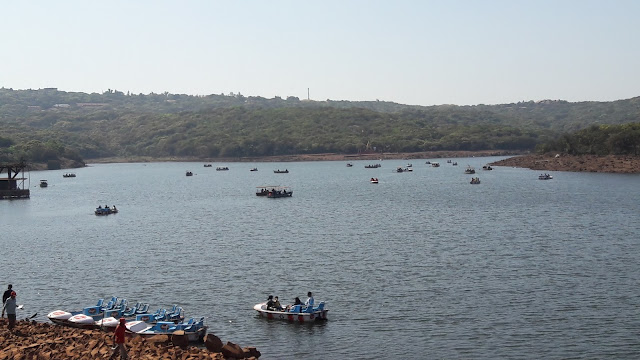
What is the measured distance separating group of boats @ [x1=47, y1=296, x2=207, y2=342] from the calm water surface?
2.91 m

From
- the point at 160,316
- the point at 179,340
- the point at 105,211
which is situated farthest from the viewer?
the point at 105,211

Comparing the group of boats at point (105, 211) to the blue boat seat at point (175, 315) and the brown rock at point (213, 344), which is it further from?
the brown rock at point (213, 344)

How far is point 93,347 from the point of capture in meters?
38.0

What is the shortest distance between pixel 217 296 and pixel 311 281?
8.60 m

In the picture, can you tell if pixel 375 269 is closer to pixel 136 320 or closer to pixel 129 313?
pixel 129 313

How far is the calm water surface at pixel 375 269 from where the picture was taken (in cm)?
4538

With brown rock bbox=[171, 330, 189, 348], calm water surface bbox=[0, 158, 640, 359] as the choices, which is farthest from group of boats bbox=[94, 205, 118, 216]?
brown rock bbox=[171, 330, 189, 348]

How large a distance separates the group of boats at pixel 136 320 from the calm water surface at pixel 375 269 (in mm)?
2912

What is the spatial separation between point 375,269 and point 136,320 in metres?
25.8

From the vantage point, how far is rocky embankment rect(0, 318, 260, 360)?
36.6m

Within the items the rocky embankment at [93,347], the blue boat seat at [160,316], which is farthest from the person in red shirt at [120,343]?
the blue boat seat at [160,316]

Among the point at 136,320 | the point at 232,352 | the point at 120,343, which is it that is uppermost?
the point at 120,343

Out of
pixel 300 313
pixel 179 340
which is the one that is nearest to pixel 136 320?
pixel 179 340

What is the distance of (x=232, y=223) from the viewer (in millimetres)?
105500
